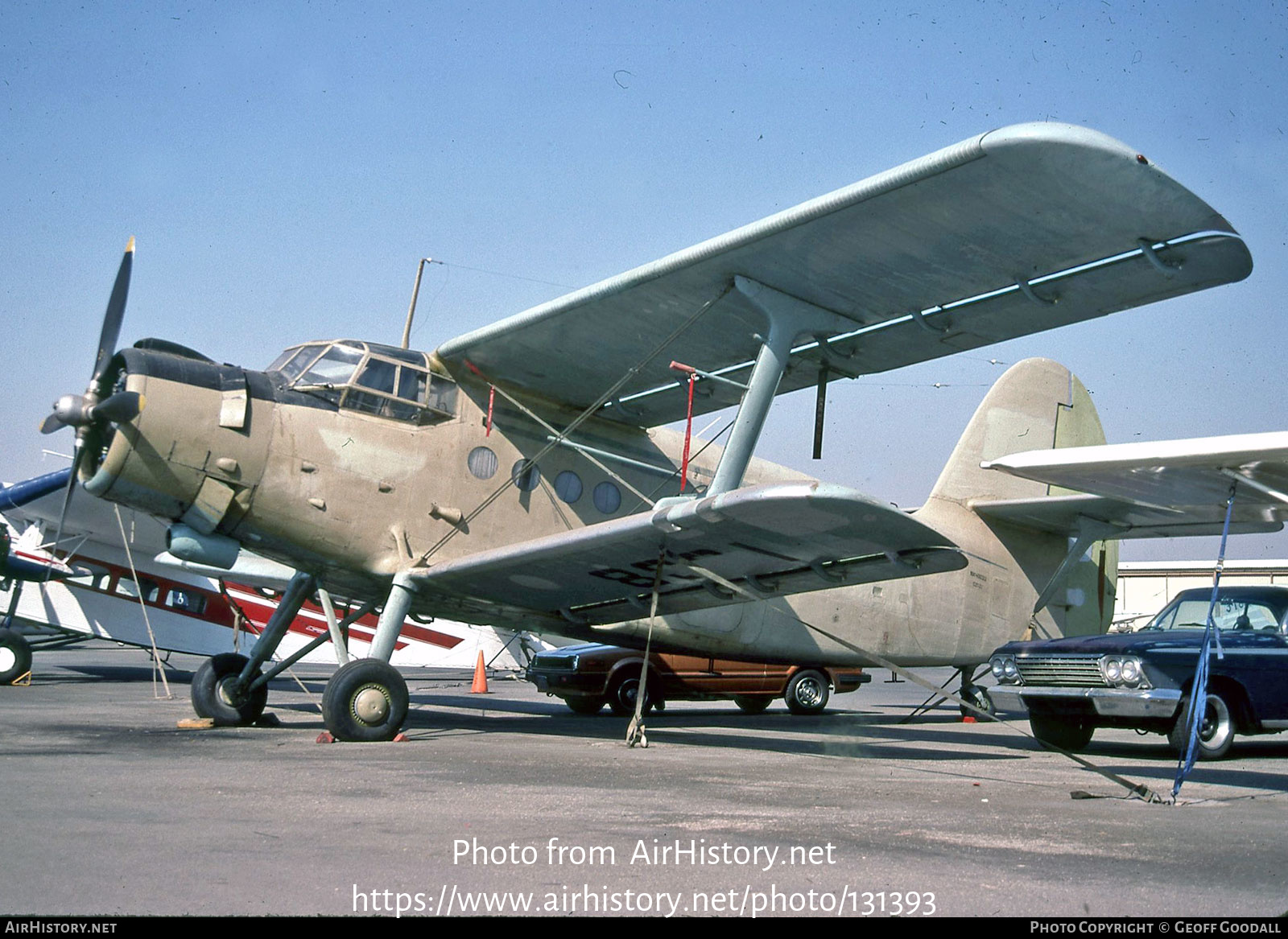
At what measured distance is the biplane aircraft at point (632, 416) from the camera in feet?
25.5

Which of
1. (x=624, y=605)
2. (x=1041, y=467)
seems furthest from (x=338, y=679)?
(x=1041, y=467)

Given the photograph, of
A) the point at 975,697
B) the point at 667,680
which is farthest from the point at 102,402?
the point at 975,697

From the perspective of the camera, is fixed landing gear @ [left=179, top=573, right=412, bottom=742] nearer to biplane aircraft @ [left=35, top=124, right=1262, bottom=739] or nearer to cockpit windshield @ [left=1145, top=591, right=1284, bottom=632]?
biplane aircraft @ [left=35, top=124, right=1262, bottom=739]

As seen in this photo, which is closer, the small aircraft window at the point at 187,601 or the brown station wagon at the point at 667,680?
the brown station wagon at the point at 667,680

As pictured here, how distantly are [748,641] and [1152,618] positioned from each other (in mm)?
4407

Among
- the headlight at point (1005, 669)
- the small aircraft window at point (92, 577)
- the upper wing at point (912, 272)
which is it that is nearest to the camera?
the upper wing at point (912, 272)

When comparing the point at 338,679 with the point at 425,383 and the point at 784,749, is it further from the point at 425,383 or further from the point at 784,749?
the point at 784,749

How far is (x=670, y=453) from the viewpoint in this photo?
1255 cm

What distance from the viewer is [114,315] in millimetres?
9750

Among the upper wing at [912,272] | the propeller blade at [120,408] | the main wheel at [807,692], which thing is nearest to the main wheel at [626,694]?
the main wheel at [807,692]

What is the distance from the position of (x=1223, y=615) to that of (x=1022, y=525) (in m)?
3.18

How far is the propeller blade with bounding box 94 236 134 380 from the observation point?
31.1 ft

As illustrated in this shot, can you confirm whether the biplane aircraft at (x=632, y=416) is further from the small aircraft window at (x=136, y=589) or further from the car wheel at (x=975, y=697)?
the small aircraft window at (x=136, y=589)

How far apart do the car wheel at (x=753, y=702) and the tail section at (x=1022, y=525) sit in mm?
3319
